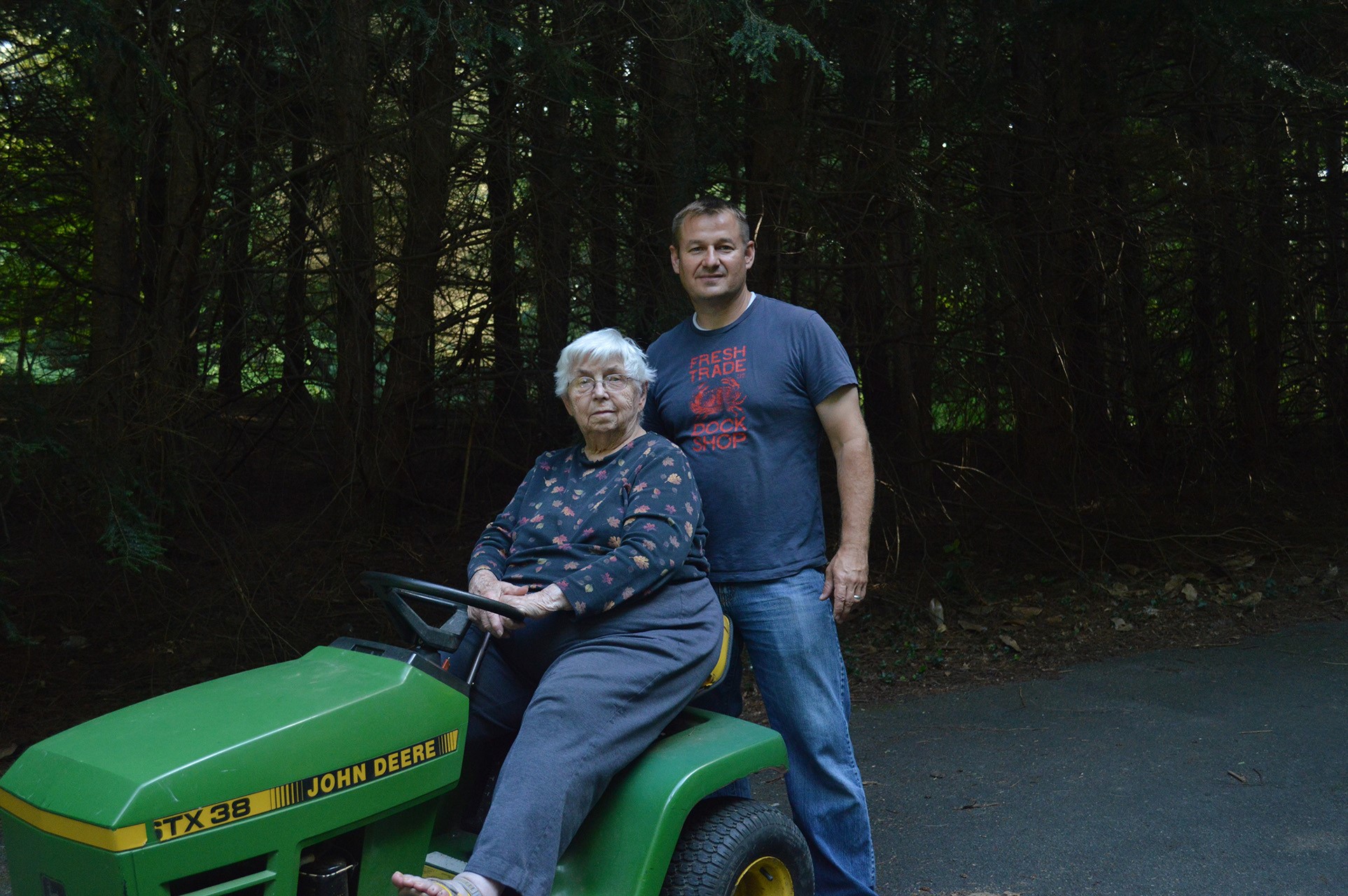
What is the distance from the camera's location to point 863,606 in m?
7.58

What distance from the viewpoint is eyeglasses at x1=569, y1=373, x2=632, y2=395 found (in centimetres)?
306

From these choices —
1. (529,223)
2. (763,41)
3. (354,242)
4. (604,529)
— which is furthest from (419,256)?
(604,529)

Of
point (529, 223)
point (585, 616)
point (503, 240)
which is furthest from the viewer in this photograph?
point (503, 240)

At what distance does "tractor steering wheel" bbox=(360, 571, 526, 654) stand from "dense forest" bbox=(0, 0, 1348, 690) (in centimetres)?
223

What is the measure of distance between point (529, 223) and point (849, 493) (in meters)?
3.73

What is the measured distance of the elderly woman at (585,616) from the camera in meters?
2.52

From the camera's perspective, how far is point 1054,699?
18.5 feet

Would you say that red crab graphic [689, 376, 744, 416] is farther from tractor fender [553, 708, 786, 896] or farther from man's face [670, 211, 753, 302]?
tractor fender [553, 708, 786, 896]

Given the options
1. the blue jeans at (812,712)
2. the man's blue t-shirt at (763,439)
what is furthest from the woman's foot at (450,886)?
the man's blue t-shirt at (763,439)

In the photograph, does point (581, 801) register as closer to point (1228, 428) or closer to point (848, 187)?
point (848, 187)

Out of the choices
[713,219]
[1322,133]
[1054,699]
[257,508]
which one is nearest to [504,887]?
[713,219]

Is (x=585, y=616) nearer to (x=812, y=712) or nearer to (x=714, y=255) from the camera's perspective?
(x=812, y=712)

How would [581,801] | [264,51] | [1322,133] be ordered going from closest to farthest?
[581,801], [264,51], [1322,133]

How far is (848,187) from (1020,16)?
1309mm
